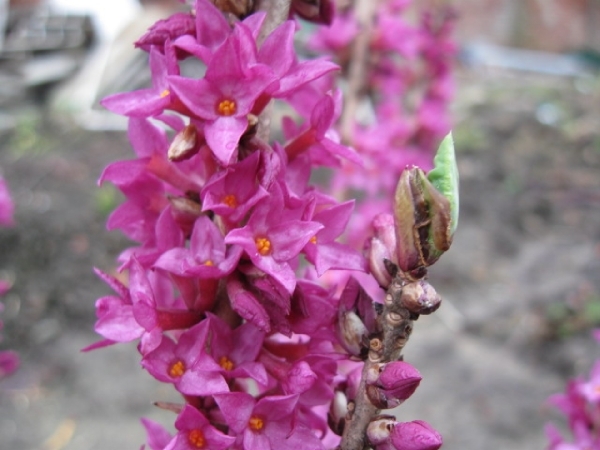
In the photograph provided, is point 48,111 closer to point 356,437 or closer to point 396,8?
point 396,8

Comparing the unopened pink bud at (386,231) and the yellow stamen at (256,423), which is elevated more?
the unopened pink bud at (386,231)

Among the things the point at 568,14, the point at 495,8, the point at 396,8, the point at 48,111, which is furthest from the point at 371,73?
the point at 568,14

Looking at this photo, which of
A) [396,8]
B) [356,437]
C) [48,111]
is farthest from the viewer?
[48,111]

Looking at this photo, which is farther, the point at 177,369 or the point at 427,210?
the point at 177,369

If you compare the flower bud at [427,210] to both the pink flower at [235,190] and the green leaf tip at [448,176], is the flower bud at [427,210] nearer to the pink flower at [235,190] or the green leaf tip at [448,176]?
the green leaf tip at [448,176]

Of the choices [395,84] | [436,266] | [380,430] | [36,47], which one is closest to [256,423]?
[380,430]

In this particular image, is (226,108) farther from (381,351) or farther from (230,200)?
(381,351)

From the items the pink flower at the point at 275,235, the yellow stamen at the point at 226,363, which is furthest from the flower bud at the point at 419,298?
the yellow stamen at the point at 226,363
